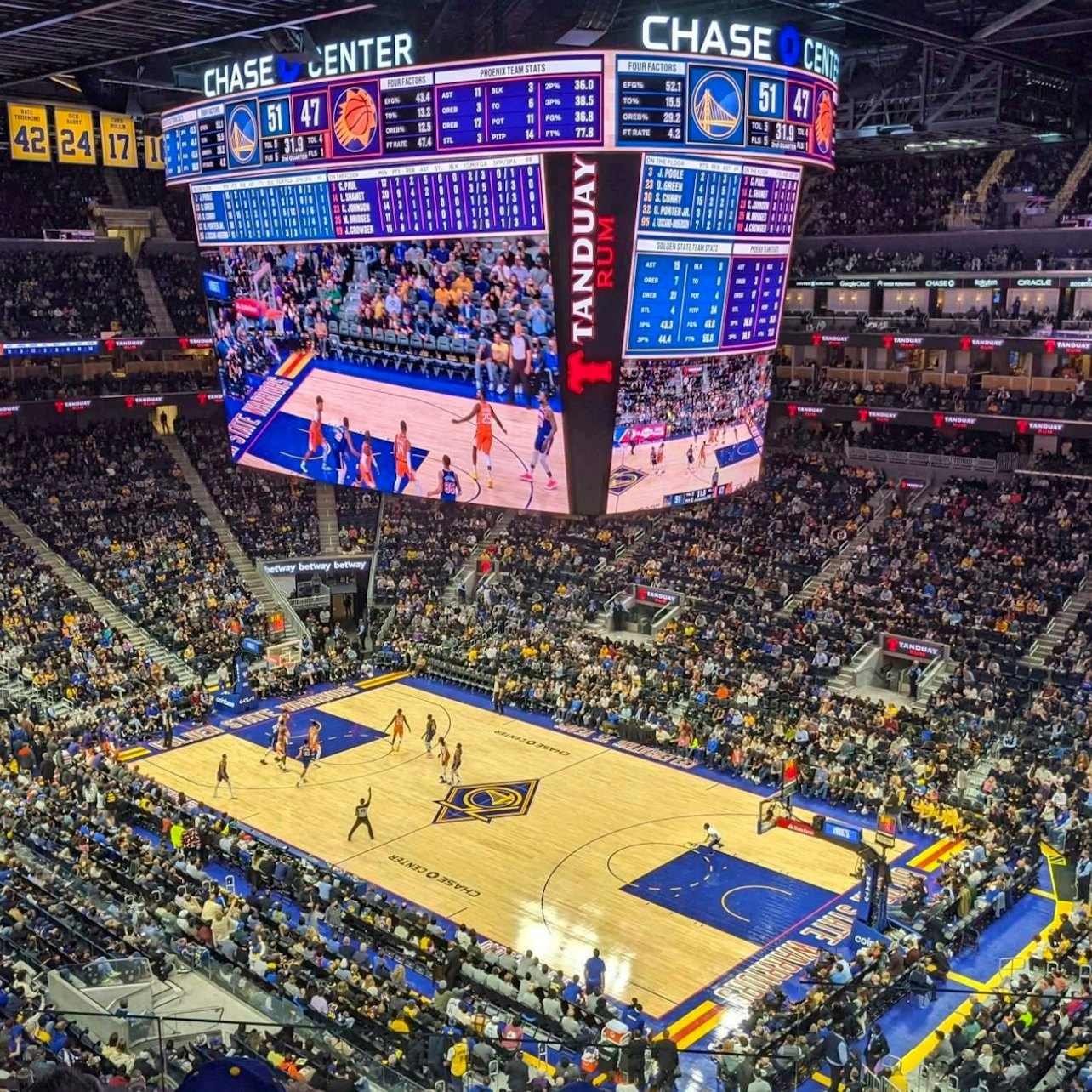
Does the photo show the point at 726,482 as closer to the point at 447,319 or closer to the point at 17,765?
the point at 447,319

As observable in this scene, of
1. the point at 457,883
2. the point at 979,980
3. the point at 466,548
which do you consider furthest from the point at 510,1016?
the point at 466,548

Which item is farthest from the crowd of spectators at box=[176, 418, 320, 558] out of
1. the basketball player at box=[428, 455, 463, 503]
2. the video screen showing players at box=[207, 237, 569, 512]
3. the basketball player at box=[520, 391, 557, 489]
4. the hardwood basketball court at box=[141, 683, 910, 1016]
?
the basketball player at box=[520, 391, 557, 489]

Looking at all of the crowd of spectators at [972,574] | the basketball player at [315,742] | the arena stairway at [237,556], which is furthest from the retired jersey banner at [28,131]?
the crowd of spectators at [972,574]

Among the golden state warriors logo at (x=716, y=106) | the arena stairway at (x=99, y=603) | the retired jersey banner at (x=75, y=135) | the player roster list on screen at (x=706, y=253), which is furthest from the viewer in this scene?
the retired jersey banner at (x=75, y=135)

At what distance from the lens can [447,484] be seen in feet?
83.2

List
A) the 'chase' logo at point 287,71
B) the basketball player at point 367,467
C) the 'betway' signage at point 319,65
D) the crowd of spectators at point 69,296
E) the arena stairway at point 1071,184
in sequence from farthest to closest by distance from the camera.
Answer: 1. the crowd of spectators at point 69,296
2. the arena stairway at point 1071,184
3. the basketball player at point 367,467
4. the 'chase' logo at point 287,71
5. the 'betway' signage at point 319,65

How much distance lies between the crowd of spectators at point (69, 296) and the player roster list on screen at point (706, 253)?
2634cm

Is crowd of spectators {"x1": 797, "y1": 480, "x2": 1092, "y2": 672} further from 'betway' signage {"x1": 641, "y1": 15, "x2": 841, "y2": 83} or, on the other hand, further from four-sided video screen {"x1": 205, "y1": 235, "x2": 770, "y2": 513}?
'betway' signage {"x1": 641, "y1": 15, "x2": 841, "y2": 83}

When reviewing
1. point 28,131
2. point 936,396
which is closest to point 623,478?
point 936,396

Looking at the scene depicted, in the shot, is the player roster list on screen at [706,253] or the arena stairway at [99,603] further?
the arena stairway at [99,603]

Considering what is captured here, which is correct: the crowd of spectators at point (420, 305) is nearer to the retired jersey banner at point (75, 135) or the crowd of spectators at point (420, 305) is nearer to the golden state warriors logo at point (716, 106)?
the golden state warriors logo at point (716, 106)

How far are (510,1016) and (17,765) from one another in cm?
1358

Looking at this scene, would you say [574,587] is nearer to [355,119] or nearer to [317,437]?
[317,437]

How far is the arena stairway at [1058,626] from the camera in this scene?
30391 mm
